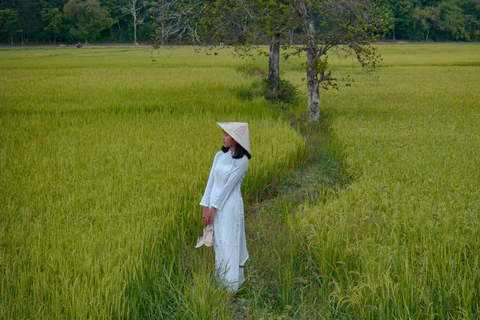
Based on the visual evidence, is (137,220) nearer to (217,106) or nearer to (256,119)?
(256,119)

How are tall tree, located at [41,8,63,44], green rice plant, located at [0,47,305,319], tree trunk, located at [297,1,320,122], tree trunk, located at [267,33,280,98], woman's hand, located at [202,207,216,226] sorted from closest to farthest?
green rice plant, located at [0,47,305,319]
woman's hand, located at [202,207,216,226]
tree trunk, located at [297,1,320,122]
tree trunk, located at [267,33,280,98]
tall tree, located at [41,8,63,44]

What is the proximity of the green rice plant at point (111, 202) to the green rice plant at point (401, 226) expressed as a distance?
3.01 feet

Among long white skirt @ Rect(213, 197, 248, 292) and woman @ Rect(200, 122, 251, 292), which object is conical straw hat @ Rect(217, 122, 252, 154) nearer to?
woman @ Rect(200, 122, 251, 292)

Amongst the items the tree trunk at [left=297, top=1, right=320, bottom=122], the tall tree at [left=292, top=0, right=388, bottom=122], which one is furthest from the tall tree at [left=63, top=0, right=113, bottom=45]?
the tall tree at [left=292, top=0, right=388, bottom=122]

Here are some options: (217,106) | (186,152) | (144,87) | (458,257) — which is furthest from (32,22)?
(458,257)

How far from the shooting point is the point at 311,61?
9602mm

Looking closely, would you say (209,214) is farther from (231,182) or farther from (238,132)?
(238,132)

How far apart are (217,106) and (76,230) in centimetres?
716

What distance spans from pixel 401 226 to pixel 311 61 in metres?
6.40

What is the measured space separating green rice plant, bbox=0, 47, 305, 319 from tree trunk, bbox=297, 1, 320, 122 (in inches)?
36.6

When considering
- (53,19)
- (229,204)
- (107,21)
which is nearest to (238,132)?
(229,204)

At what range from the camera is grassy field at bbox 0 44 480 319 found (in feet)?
9.08

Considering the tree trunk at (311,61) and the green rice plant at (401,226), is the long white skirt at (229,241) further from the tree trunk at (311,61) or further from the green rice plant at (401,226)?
the tree trunk at (311,61)

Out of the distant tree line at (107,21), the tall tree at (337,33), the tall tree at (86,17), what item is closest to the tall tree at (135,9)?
the distant tree line at (107,21)
